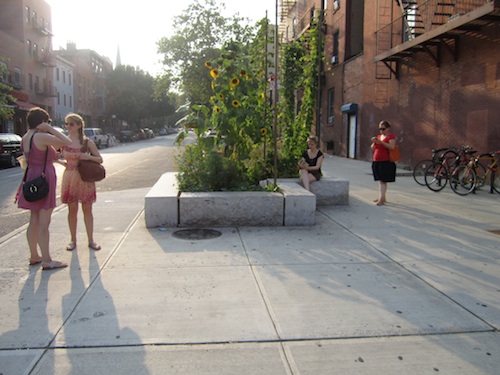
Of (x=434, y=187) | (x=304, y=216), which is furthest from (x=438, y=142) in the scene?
(x=304, y=216)

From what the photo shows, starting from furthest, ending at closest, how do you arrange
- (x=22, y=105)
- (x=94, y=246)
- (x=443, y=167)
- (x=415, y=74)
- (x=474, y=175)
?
1. (x=22, y=105)
2. (x=415, y=74)
3. (x=443, y=167)
4. (x=474, y=175)
5. (x=94, y=246)

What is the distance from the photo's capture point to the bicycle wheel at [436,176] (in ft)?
35.6

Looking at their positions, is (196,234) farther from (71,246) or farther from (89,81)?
(89,81)

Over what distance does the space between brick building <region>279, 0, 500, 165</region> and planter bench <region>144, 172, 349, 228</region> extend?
23.0 feet

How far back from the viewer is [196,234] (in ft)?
20.9

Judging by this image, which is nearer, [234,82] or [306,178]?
[234,82]

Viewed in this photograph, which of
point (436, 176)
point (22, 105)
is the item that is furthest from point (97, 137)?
point (436, 176)

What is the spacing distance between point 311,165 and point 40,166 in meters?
5.28

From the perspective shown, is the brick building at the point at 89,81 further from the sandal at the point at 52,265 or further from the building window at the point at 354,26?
the sandal at the point at 52,265

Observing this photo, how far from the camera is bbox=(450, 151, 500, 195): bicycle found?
10186mm

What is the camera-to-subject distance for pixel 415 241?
6059 mm

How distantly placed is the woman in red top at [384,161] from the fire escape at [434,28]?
4.22 meters

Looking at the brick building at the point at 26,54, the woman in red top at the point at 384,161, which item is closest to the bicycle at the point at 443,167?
the woman in red top at the point at 384,161

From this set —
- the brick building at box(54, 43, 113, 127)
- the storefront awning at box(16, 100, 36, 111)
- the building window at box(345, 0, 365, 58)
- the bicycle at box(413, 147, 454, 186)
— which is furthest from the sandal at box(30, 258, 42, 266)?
the brick building at box(54, 43, 113, 127)
